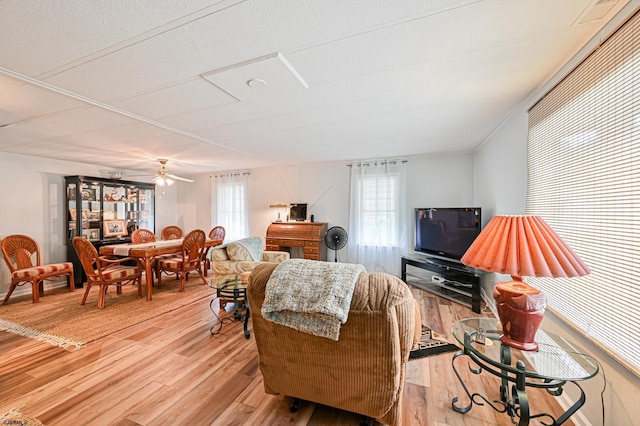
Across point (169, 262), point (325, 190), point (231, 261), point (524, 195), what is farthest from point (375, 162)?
point (169, 262)

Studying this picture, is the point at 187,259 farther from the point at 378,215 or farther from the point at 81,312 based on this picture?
the point at 378,215

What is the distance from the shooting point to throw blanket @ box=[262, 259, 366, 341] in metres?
1.25

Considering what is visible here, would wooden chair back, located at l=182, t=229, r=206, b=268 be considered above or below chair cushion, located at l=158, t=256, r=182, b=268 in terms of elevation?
A: above

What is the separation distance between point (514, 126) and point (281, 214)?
423cm

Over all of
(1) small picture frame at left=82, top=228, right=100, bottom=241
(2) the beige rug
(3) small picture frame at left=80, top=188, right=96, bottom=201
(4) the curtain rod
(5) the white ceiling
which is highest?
(5) the white ceiling

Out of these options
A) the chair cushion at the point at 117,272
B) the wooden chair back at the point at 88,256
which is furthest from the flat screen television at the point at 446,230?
the wooden chair back at the point at 88,256

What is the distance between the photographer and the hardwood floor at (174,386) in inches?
61.9

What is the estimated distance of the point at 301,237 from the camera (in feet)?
15.6

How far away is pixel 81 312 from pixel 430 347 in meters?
4.20

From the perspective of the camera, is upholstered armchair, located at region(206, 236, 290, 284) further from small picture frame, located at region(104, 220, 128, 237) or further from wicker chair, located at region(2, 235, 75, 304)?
small picture frame, located at region(104, 220, 128, 237)

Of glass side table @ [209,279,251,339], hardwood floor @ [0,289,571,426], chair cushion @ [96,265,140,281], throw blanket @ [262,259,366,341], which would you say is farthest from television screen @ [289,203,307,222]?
throw blanket @ [262,259,366,341]

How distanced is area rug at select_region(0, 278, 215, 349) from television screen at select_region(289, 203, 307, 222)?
2.09 meters

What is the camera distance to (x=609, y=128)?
1.28 metres

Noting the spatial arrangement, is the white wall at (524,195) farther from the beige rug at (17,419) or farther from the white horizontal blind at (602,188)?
A: the beige rug at (17,419)
